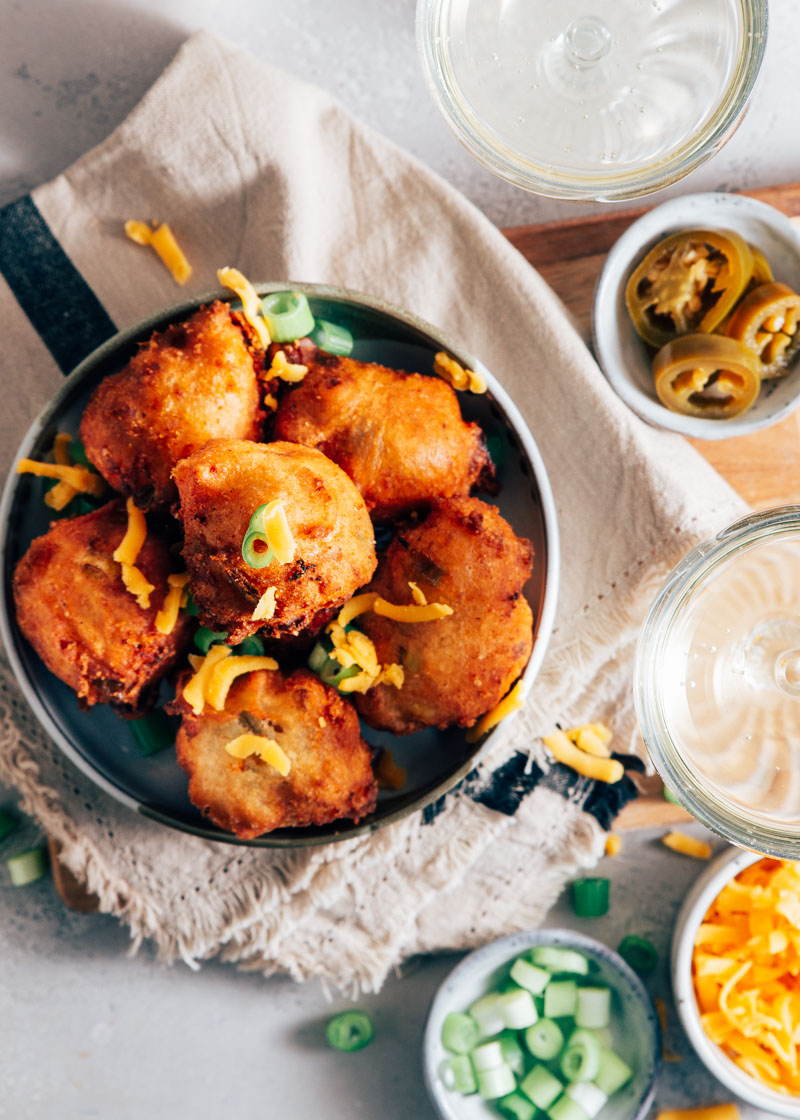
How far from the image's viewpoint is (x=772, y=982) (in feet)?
7.07

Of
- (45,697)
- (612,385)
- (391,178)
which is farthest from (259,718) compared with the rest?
(391,178)

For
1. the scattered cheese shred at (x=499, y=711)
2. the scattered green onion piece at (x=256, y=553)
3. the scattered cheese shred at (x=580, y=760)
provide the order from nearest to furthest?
the scattered green onion piece at (x=256, y=553), the scattered cheese shred at (x=499, y=711), the scattered cheese shred at (x=580, y=760)

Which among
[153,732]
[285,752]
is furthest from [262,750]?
[153,732]

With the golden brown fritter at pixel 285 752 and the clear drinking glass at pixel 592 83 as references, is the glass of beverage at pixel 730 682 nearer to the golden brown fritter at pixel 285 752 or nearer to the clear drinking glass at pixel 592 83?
the golden brown fritter at pixel 285 752

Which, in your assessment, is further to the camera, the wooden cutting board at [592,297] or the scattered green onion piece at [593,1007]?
the scattered green onion piece at [593,1007]

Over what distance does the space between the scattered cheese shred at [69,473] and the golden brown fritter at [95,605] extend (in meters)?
0.07

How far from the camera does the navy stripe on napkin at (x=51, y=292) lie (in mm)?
2008

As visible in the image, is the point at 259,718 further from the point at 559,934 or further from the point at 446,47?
the point at 446,47

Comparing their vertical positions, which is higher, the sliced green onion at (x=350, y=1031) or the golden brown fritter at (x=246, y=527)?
the golden brown fritter at (x=246, y=527)

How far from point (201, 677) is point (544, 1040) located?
1.29 m

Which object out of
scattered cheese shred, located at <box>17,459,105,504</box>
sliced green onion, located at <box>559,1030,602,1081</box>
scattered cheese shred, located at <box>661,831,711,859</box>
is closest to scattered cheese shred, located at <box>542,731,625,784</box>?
scattered cheese shred, located at <box>661,831,711,859</box>

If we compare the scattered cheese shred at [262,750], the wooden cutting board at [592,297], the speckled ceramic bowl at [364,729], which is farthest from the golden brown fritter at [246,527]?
the wooden cutting board at [592,297]

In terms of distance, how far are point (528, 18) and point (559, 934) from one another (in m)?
1.88

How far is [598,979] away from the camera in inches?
87.7
